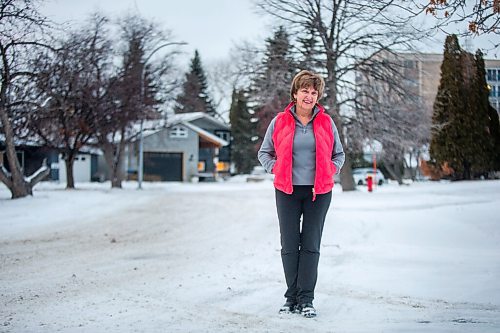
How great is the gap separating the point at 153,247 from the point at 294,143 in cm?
498

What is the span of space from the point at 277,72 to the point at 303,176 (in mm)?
14865

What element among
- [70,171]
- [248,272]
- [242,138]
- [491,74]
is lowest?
[248,272]

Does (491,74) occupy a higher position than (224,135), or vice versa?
(224,135)

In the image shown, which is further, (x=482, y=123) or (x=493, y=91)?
(x=482, y=123)

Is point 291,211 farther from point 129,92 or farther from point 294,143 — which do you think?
point 129,92

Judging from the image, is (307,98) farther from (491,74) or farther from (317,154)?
(491,74)

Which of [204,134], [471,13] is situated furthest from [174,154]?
[471,13]

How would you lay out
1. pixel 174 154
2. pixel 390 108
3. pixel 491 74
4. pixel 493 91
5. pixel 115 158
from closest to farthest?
pixel 491 74 < pixel 493 91 < pixel 390 108 < pixel 115 158 < pixel 174 154

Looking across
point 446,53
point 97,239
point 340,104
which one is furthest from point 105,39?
point 446,53

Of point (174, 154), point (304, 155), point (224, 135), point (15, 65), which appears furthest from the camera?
point (224, 135)

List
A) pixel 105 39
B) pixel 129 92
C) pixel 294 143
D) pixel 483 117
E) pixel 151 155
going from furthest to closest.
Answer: pixel 151 155 < pixel 129 92 < pixel 105 39 < pixel 483 117 < pixel 294 143

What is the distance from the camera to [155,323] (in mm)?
3877

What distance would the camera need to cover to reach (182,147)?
50.1 metres

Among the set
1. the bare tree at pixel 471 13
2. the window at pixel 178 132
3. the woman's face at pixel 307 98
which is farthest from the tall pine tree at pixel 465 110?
the window at pixel 178 132
